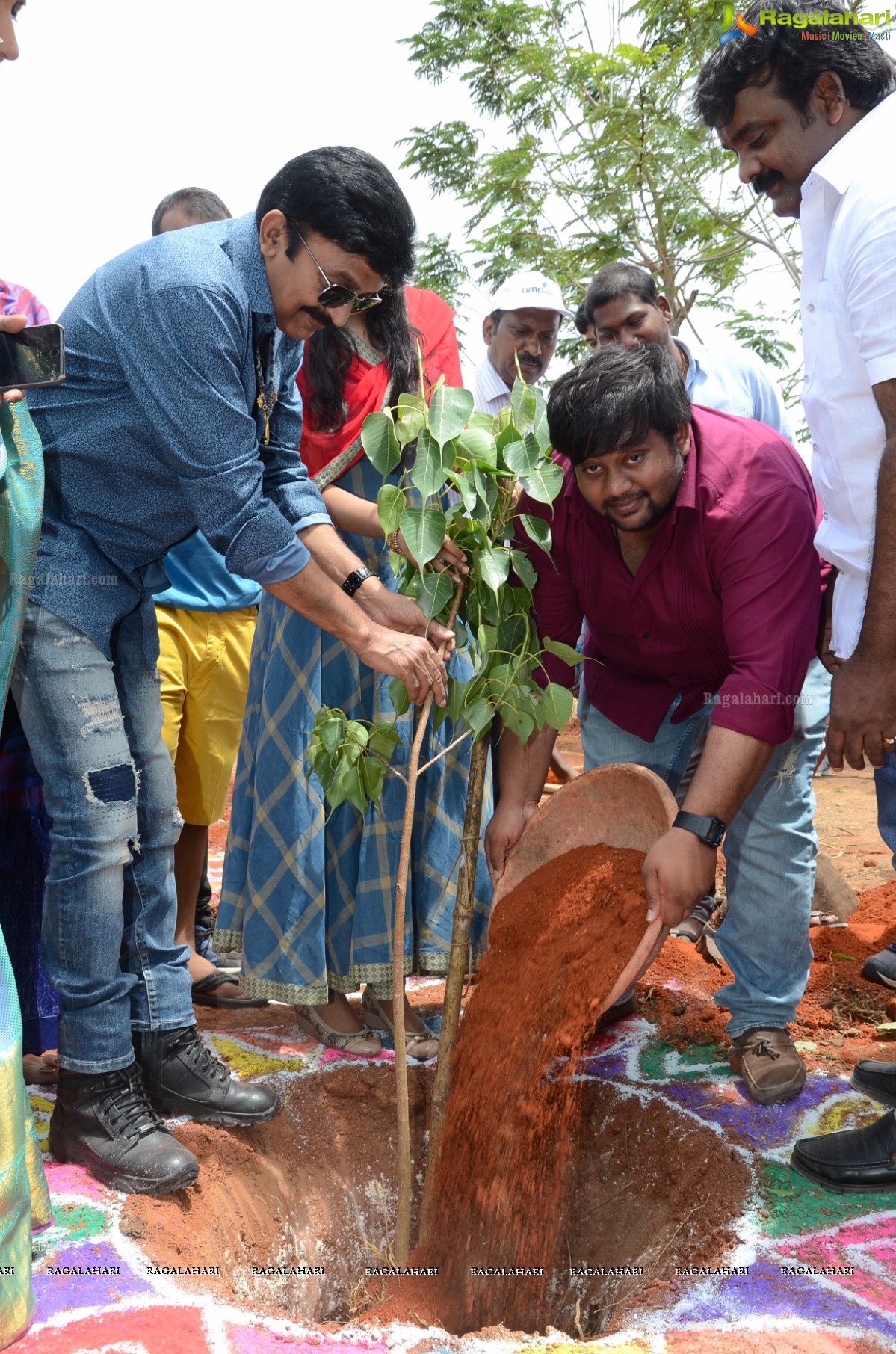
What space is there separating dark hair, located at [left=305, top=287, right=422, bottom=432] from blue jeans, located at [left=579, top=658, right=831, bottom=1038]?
119cm

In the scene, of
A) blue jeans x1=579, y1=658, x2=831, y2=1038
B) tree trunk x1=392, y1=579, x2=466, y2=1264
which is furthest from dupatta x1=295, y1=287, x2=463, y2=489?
blue jeans x1=579, y1=658, x2=831, y2=1038

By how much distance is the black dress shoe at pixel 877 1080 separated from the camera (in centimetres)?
243

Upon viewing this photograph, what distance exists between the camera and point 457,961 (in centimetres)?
222

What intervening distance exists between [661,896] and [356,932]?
86 centimetres

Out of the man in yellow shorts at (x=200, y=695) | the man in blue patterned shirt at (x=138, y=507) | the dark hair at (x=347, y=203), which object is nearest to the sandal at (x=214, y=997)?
the man in yellow shorts at (x=200, y=695)

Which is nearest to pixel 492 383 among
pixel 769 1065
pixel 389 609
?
pixel 389 609

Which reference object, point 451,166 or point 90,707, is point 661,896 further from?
point 451,166

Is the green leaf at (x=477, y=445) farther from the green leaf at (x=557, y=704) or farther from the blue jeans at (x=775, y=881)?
the blue jeans at (x=775, y=881)

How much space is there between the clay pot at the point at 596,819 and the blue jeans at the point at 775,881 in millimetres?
277

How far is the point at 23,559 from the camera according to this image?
1884 mm

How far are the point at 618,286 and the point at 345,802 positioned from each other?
6.15ft

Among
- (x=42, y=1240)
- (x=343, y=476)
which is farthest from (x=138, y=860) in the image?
(x=343, y=476)

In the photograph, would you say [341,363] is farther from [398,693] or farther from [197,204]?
[197,204]

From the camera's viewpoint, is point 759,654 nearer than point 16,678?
No
